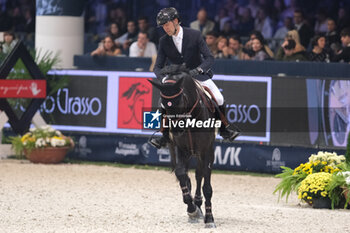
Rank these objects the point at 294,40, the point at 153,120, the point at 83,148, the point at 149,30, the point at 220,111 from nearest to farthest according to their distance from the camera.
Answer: the point at 220,111, the point at 153,120, the point at 294,40, the point at 83,148, the point at 149,30

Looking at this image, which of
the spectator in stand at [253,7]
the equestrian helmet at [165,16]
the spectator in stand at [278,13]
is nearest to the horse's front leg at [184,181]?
the equestrian helmet at [165,16]

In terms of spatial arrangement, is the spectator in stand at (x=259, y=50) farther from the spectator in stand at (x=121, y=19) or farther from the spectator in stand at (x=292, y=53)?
the spectator in stand at (x=121, y=19)

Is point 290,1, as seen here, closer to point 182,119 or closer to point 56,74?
point 56,74

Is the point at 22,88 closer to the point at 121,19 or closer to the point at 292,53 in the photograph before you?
the point at 292,53

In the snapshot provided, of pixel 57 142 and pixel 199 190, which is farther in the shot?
pixel 57 142

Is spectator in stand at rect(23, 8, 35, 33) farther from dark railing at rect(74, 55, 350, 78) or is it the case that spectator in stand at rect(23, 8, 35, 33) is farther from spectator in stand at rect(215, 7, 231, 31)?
dark railing at rect(74, 55, 350, 78)

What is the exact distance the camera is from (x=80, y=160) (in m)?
18.9

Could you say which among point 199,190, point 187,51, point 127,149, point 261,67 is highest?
point 187,51

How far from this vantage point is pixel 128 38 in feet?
71.4

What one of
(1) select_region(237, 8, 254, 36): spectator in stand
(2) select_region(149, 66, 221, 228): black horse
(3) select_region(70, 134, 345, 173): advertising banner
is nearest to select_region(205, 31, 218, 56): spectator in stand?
(3) select_region(70, 134, 345, 173): advertising banner

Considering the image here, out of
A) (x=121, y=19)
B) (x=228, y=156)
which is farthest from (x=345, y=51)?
(x=121, y=19)

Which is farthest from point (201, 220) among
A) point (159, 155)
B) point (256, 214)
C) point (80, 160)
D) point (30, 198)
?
point (80, 160)

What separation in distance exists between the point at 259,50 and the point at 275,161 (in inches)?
104

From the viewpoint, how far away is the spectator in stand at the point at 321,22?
67.9 ft
